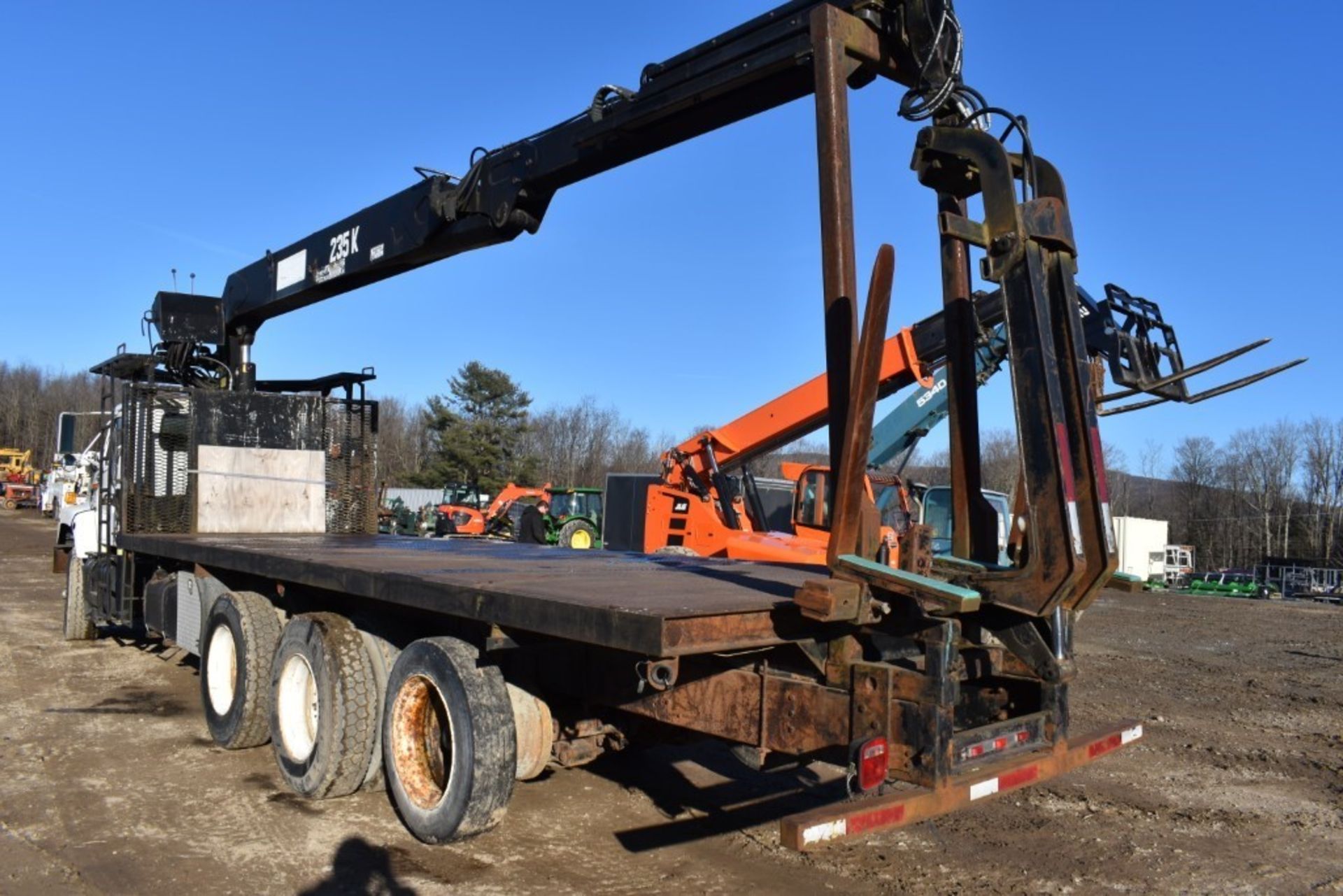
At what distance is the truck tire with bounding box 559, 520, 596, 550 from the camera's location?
27312 mm

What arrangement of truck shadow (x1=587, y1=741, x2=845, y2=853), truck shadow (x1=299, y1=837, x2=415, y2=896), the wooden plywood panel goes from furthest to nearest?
the wooden plywood panel < truck shadow (x1=587, y1=741, x2=845, y2=853) < truck shadow (x1=299, y1=837, x2=415, y2=896)

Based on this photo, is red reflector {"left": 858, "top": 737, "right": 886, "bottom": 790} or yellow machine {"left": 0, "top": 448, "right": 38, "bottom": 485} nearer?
red reflector {"left": 858, "top": 737, "right": 886, "bottom": 790}

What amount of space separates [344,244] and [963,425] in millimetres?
6376

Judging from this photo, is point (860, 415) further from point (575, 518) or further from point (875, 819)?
point (575, 518)

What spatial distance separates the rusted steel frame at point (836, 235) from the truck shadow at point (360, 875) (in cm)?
276

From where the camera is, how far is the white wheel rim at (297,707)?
620 cm

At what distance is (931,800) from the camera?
11.9ft

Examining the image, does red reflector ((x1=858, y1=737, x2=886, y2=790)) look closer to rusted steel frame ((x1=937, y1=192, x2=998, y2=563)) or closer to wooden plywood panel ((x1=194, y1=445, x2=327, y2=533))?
rusted steel frame ((x1=937, y1=192, x2=998, y2=563))

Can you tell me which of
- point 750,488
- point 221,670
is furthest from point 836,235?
point 750,488

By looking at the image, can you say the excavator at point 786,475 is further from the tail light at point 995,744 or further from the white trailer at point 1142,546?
the white trailer at point 1142,546

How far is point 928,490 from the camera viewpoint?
15.9 m

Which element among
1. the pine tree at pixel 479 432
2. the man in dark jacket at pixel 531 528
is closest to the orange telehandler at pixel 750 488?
the man in dark jacket at pixel 531 528

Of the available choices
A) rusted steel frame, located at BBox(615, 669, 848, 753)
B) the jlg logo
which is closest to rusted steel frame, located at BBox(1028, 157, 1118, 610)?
rusted steel frame, located at BBox(615, 669, 848, 753)

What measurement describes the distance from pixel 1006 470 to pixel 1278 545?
43.6ft
